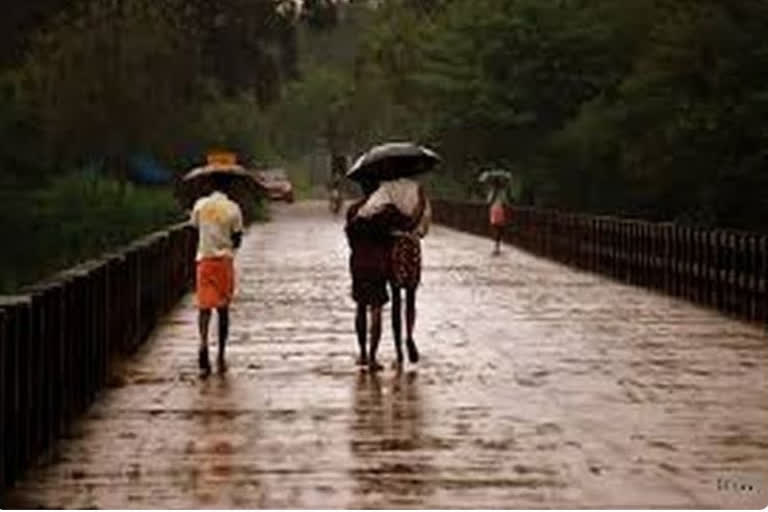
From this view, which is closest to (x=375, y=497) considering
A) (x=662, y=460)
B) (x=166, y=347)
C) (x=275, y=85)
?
(x=662, y=460)

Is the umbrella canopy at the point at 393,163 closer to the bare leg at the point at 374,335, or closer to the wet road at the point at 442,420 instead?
the bare leg at the point at 374,335

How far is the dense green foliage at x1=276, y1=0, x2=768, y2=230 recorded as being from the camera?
132 ft

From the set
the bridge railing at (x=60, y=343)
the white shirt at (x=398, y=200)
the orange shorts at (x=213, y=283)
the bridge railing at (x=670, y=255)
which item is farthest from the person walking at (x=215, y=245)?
the bridge railing at (x=670, y=255)

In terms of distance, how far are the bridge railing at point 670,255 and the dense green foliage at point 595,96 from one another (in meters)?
4.34

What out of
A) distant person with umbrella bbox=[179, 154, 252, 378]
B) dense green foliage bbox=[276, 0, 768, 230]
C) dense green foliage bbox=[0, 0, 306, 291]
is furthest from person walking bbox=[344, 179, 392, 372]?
dense green foliage bbox=[0, 0, 306, 291]

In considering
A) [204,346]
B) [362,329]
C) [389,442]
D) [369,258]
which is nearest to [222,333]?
[204,346]

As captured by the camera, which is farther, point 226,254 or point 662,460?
point 226,254

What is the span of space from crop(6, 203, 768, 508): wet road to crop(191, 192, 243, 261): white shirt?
113 cm

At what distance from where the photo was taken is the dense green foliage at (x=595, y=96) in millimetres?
40156

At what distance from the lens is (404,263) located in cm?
1518

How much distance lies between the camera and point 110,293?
50.9ft

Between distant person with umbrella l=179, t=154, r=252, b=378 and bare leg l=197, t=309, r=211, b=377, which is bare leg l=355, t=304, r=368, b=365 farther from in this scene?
bare leg l=197, t=309, r=211, b=377

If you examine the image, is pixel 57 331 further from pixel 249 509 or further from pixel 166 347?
pixel 166 347

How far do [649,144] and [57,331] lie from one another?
32966mm
